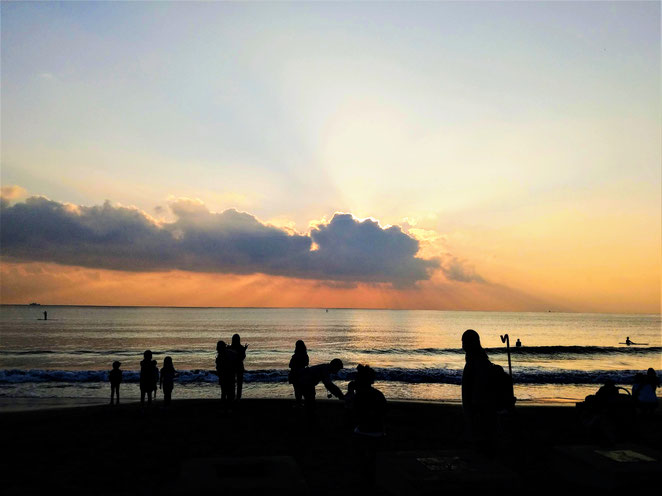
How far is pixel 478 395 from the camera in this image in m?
7.18

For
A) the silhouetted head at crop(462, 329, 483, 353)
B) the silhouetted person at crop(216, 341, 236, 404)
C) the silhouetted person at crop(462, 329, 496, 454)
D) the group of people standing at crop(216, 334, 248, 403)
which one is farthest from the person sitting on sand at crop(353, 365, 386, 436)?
the silhouetted person at crop(216, 341, 236, 404)

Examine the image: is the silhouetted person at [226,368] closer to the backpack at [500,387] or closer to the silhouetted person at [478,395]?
the silhouetted person at [478,395]

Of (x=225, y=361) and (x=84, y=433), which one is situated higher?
(x=225, y=361)

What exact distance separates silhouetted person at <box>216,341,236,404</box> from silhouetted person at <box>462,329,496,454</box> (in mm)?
8691

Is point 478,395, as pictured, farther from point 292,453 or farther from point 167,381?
point 167,381

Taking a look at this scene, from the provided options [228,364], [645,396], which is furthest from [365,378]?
[645,396]

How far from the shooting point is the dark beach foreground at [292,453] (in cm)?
627

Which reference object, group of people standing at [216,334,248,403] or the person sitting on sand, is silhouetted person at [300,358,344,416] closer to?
group of people standing at [216,334,248,403]

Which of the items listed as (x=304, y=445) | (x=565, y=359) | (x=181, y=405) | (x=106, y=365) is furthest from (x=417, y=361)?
(x=304, y=445)

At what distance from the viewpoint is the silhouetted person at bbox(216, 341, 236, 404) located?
14.5 metres

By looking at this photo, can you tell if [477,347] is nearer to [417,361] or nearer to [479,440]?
[479,440]

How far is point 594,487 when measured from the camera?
6902 millimetres

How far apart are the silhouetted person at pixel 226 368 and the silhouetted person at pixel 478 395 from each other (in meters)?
8.69

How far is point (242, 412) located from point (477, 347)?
384 inches
